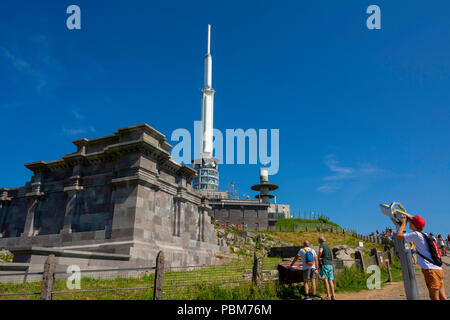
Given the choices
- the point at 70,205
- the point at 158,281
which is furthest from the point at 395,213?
the point at 70,205

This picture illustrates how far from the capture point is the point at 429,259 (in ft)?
21.3

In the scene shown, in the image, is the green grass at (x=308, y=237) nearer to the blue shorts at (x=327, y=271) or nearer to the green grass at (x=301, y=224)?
the green grass at (x=301, y=224)

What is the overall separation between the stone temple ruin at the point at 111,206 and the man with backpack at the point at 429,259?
12.6 meters

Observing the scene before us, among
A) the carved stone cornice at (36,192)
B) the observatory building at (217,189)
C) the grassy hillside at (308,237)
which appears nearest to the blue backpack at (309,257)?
the carved stone cornice at (36,192)

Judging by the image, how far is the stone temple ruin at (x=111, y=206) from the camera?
17250 millimetres

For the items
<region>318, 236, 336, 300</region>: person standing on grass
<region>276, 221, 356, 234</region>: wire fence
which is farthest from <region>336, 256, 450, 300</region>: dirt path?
<region>276, 221, 356, 234</region>: wire fence

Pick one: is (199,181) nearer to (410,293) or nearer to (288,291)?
(288,291)

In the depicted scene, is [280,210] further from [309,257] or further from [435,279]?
[435,279]

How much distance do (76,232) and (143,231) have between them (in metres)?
4.62

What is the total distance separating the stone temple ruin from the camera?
56.6ft

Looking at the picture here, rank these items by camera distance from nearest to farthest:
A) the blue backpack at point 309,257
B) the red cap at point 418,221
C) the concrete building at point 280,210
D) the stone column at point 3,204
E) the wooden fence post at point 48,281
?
1. the red cap at point 418,221
2. the wooden fence post at point 48,281
3. the blue backpack at point 309,257
4. the stone column at point 3,204
5. the concrete building at point 280,210

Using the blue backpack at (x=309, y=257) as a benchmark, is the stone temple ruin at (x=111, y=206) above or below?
above
